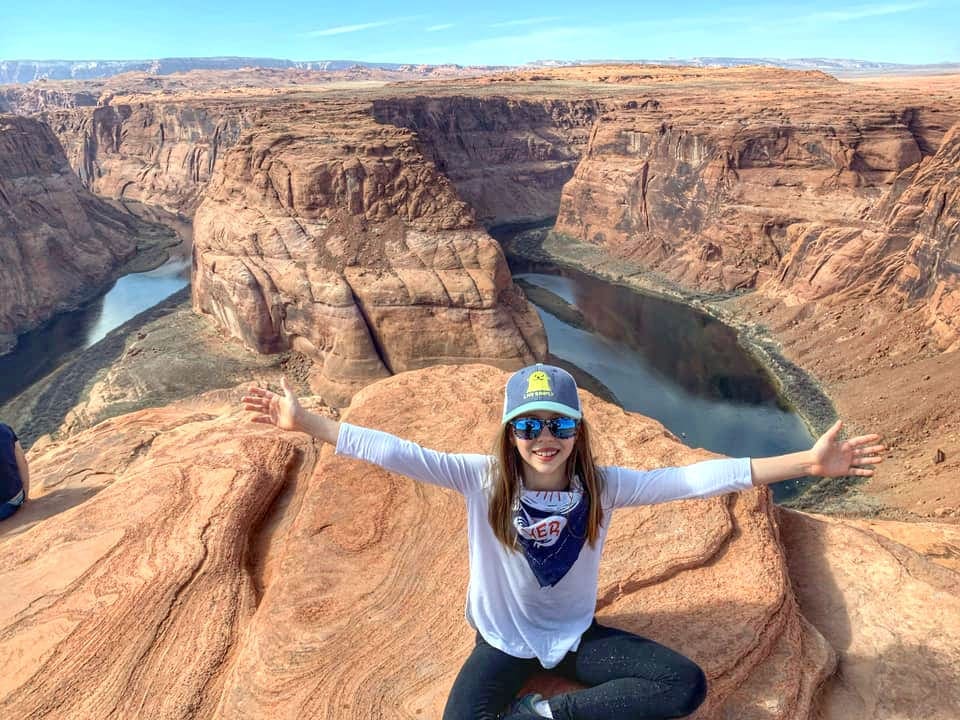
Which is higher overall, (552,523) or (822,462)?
(822,462)

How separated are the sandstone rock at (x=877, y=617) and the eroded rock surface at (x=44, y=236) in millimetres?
53402

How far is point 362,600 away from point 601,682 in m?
3.19

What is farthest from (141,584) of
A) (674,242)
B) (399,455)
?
(674,242)

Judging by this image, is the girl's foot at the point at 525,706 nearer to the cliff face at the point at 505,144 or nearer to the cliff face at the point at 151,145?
the cliff face at the point at 505,144

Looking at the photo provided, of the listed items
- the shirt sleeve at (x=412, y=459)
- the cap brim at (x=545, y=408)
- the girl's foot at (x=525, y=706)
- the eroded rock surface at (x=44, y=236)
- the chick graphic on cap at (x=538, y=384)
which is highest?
the chick graphic on cap at (x=538, y=384)

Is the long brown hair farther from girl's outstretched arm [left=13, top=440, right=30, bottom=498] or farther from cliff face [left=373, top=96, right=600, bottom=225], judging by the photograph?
cliff face [left=373, top=96, right=600, bottom=225]

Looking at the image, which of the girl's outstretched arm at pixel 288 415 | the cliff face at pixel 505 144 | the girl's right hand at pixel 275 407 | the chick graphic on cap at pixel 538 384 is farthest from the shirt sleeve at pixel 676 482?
the cliff face at pixel 505 144

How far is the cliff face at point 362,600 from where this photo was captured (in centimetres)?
626

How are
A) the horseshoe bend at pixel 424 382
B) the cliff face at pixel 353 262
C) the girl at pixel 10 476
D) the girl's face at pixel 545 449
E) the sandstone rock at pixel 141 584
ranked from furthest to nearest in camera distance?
the cliff face at pixel 353 262, the girl at pixel 10 476, the horseshoe bend at pixel 424 382, the sandstone rock at pixel 141 584, the girl's face at pixel 545 449

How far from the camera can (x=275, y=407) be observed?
5.25 metres

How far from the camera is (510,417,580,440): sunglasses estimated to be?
185 inches

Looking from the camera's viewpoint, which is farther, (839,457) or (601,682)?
(601,682)

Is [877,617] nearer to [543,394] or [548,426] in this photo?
[548,426]

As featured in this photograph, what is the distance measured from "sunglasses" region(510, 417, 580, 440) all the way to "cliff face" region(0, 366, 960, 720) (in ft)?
8.27
